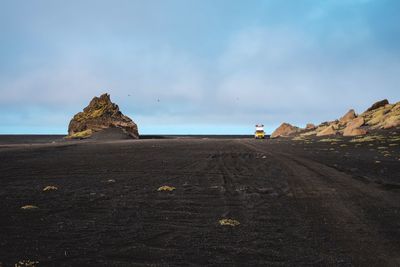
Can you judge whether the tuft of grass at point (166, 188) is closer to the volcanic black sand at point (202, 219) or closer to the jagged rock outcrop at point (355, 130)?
the volcanic black sand at point (202, 219)

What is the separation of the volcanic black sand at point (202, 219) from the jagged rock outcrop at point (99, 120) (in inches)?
2840

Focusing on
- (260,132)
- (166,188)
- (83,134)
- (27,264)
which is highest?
(260,132)

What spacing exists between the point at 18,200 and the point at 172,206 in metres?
6.70

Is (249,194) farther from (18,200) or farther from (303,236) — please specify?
(18,200)

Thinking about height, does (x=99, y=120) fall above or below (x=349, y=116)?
above


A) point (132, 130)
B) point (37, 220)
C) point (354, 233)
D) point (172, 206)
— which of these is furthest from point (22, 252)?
point (132, 130)

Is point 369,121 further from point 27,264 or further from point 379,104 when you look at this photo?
point 27,264

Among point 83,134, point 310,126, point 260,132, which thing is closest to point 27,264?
point 83,134

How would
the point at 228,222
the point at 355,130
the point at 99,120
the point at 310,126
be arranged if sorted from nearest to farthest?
the point at 228,222 → the point at 355,130 → the point at 99,120 → the point at 310,126

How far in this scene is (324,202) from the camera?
53.9 feet

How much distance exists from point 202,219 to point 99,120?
8747 centimetres

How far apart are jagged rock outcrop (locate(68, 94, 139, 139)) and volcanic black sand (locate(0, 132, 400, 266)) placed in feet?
237

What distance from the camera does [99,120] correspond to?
9731 cm

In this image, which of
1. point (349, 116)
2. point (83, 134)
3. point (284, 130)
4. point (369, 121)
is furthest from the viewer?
point (284, 130)
